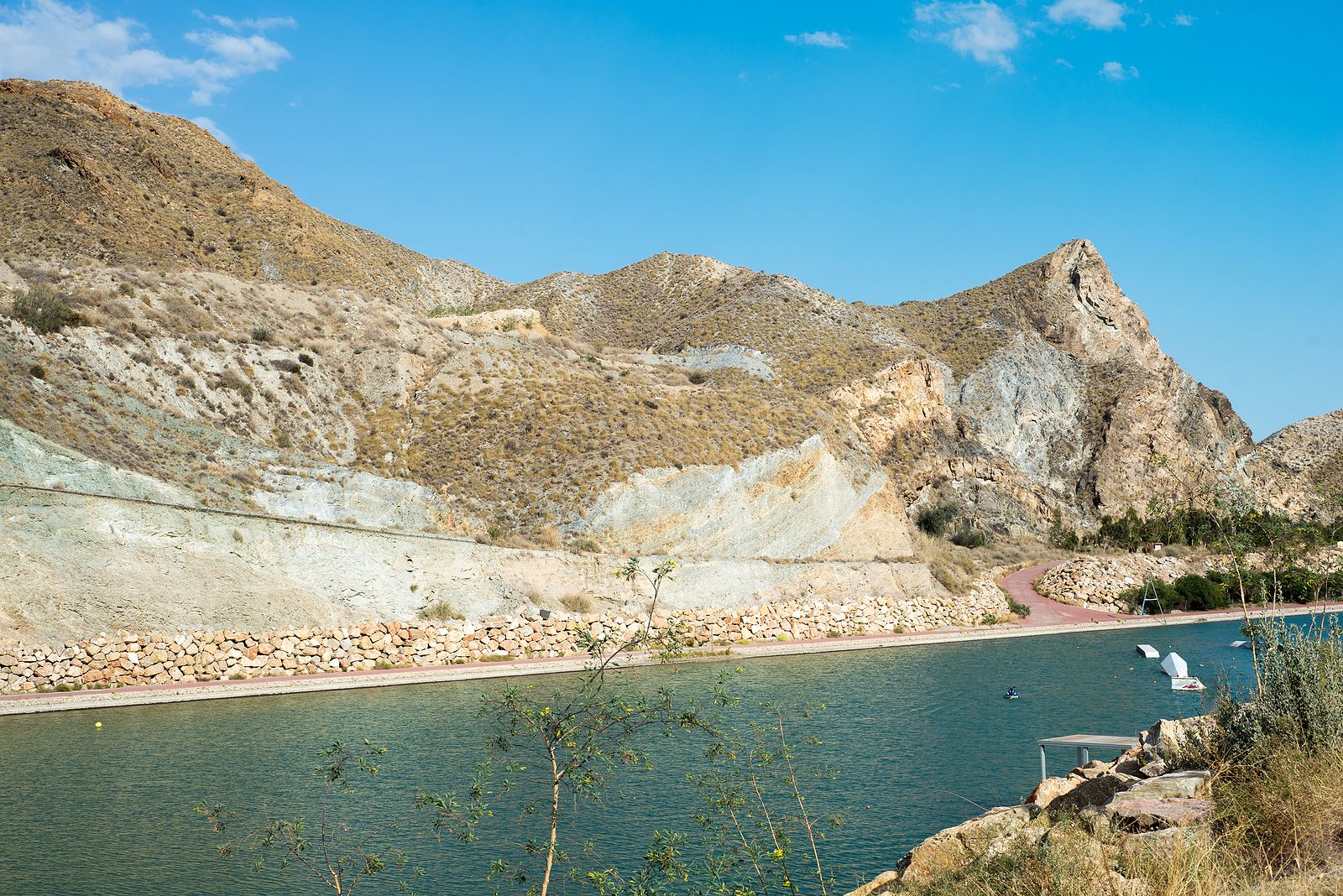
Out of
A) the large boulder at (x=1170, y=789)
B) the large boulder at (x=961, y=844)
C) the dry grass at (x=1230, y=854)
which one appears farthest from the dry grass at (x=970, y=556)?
the dry grass at (x=1230, y=854)

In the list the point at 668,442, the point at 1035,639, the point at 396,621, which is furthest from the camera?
the point at 668,442

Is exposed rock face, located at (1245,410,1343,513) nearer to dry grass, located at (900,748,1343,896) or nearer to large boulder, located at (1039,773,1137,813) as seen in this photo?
large boulder, located at (1039,773,1137,813)

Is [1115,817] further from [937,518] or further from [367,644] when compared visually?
[937,518]

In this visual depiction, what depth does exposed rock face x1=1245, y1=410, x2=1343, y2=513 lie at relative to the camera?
83688 mm

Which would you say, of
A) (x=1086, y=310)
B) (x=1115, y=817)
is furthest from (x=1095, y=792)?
(x=1086, y=310)

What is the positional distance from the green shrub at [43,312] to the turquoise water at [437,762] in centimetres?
2053

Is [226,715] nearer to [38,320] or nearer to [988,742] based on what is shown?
[988,742]

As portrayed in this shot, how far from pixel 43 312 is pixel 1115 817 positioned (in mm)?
43580

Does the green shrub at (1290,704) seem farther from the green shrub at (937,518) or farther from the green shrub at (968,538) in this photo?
the green shrub at (937,518)

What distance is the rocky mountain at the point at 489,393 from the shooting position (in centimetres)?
A: 3628

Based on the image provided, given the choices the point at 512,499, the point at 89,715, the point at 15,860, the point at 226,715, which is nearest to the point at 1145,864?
the point at 15,860

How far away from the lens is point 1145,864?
7.26 meters

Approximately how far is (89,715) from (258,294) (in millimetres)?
34072

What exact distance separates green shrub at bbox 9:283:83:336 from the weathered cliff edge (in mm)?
40289
